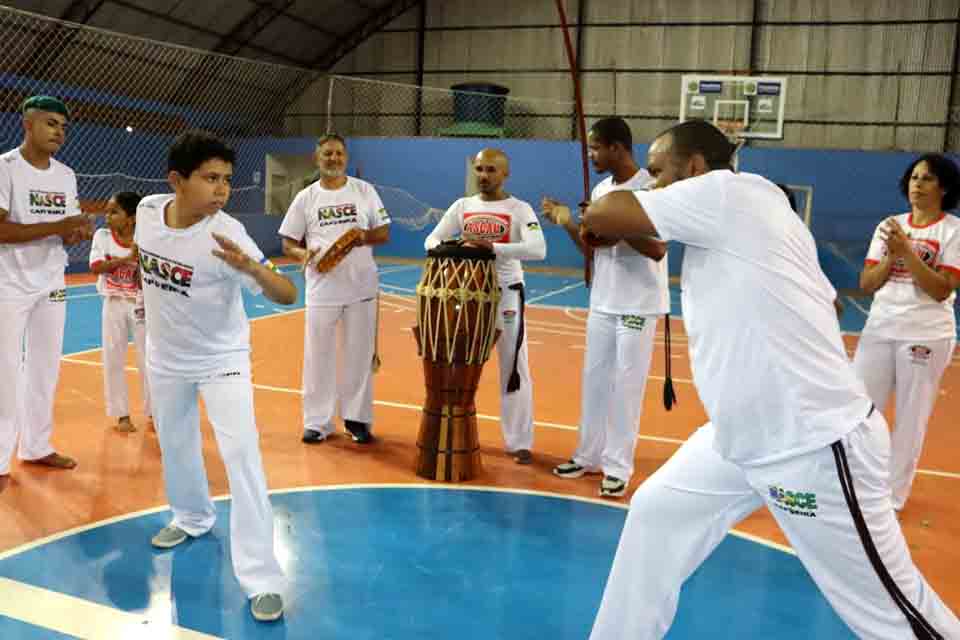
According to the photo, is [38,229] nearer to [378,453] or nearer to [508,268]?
[378,453]

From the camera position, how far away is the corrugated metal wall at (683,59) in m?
20.3

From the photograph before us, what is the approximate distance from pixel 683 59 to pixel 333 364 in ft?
60.8

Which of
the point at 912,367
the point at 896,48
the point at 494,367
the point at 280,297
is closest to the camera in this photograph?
the point at 280,297

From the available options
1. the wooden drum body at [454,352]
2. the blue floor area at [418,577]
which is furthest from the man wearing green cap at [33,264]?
the wooden drum body at [454,352]

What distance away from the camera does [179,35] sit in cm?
2111

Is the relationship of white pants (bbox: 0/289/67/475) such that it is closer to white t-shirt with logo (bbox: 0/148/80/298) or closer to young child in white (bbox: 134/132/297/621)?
white t-shirt with logo (bbox: 0/148/80/298)

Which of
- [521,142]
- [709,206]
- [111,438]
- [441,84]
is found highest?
[441,84]

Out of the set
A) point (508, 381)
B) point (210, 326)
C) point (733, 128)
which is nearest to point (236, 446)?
→ point (210, 326)

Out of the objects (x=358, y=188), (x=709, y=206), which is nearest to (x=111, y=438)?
(x=358, y=188)

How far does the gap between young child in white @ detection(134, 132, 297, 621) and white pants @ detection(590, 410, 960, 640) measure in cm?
155

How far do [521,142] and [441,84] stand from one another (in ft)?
14.6

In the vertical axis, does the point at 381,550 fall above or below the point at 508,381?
below

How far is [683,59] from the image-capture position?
72.5 ft

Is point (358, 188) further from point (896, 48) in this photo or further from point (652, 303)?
point (896, 48)
